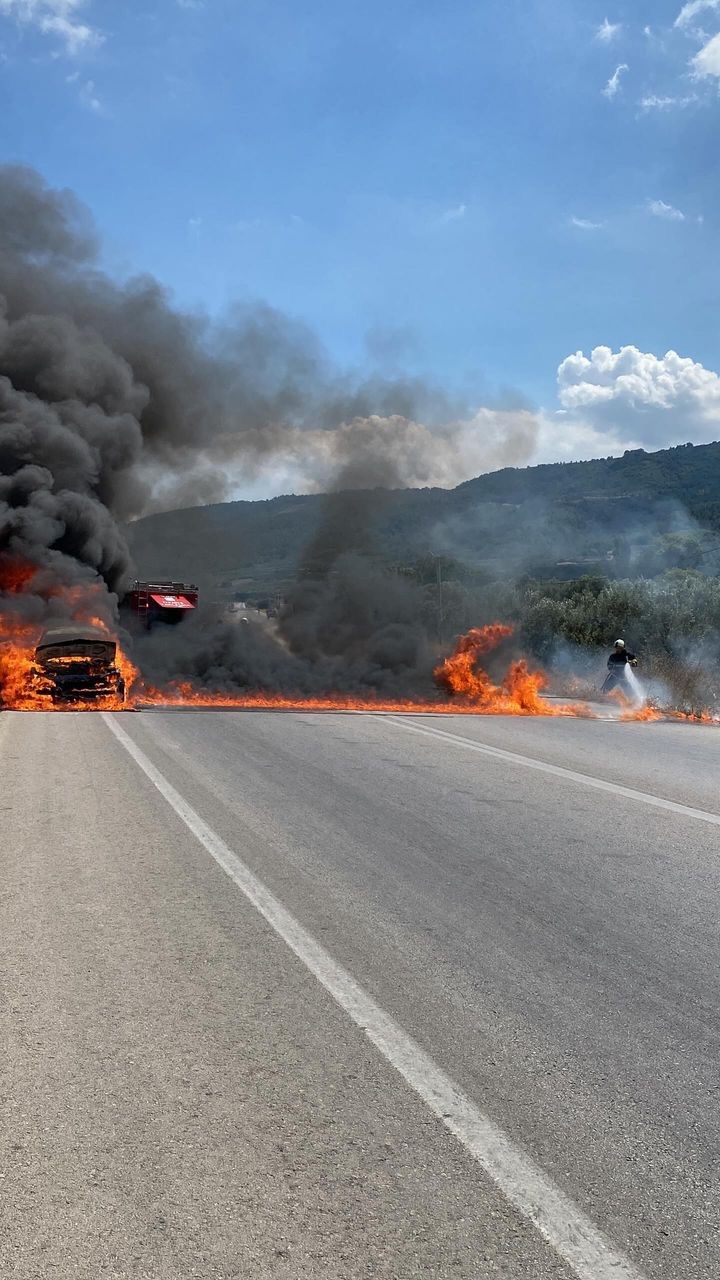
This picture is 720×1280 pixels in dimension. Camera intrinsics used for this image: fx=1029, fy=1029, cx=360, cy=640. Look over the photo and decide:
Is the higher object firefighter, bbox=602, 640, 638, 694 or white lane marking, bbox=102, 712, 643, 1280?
firefighter, bbox=602, 640, 638, 694

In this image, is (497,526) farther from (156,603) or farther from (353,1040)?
(353,1040)

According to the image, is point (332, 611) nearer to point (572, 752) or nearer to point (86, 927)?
point (572, 752)

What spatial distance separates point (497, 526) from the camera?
311ft

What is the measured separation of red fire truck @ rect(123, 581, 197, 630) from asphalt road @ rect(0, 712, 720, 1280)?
21857mm

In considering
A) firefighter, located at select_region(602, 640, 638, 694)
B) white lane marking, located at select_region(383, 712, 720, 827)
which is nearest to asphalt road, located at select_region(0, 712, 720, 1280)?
white lane marking, located at select_region(383, 712, 720, 827)

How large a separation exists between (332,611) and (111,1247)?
2583 cm

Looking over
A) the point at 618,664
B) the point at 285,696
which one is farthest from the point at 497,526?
the point at 618,664

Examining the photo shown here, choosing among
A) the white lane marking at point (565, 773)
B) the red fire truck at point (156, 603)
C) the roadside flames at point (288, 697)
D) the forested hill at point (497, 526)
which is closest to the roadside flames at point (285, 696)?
the roadside flames at point (288, 697)

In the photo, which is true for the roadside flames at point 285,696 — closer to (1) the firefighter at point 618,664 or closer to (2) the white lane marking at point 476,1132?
(1) the firefighter at point 618,664

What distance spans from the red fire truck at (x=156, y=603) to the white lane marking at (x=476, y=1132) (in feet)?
82.9

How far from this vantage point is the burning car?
1983 centimetres

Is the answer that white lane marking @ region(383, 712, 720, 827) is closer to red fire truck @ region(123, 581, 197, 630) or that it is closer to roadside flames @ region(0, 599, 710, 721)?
roadside flames @ region(0, 599, 710, 721)

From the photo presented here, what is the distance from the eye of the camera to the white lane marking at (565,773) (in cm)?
880

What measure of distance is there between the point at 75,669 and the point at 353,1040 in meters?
17.1
